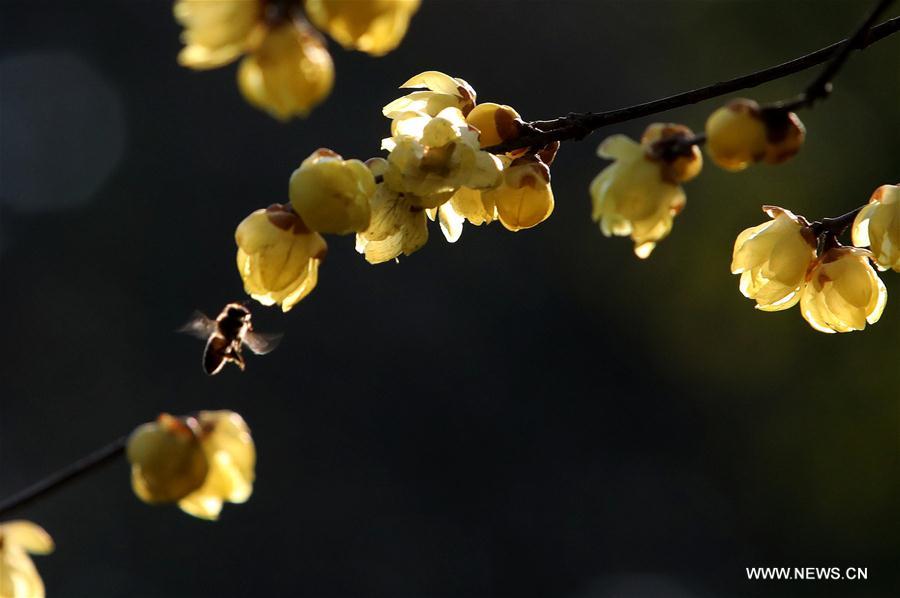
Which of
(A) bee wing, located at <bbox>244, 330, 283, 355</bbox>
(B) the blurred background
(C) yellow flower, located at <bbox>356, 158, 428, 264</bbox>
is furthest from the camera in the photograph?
(B) the blurred background

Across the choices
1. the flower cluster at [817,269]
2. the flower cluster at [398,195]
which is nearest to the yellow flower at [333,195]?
the flower cluster at [398,195]

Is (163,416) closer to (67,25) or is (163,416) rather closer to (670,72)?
(670,72)

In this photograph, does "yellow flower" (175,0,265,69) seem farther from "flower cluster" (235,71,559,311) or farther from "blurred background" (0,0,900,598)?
"blurred background" (0,0,900,598)

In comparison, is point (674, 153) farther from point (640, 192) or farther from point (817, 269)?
point (817, 269)

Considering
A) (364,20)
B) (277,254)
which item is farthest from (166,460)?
(364,20)

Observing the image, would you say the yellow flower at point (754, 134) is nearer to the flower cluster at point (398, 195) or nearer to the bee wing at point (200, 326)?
the flower cluster at point (398, 195)

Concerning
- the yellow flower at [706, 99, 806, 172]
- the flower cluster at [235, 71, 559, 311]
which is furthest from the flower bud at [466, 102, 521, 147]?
the yellow flower at [706, 99, 806, 172]

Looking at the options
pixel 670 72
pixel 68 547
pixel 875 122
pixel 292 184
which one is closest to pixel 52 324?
pixel 68 547
